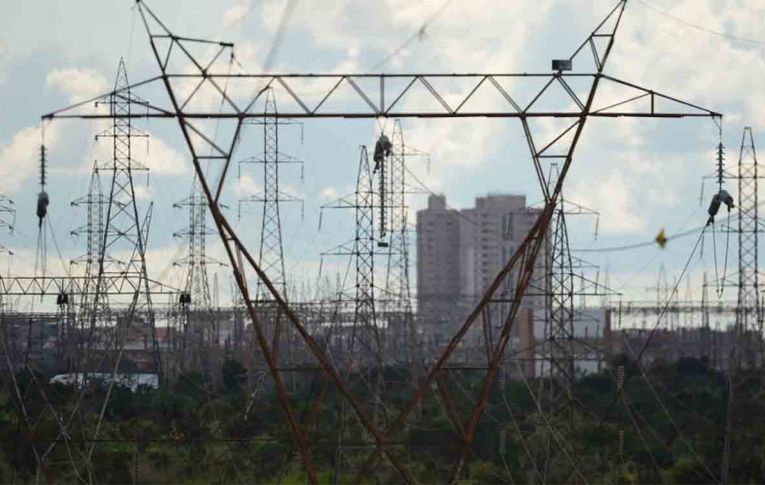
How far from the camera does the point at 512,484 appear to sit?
45.8m

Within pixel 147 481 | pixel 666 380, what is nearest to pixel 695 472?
pixel 147 481

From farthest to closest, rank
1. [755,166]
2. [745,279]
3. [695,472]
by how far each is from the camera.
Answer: [745,279], [755,166], [695,472]

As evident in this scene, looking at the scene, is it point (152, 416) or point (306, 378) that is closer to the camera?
point (152, 416)

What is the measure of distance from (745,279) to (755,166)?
19.7ft

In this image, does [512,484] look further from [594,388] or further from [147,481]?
[594,388]

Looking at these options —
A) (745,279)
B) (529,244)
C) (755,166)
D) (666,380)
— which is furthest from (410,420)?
(529,244)

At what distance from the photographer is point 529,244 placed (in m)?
29.1

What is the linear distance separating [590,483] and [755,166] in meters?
10.9

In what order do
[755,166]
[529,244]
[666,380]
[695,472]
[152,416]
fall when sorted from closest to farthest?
[529,244] → [695,472] → [755,166] → [152,416] → [666,380]

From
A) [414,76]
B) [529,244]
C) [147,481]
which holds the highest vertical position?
[414,76]

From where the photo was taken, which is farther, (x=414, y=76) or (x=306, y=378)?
(x=306, y=378)

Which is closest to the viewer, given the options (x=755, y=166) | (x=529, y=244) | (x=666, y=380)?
(x=529, y=244)

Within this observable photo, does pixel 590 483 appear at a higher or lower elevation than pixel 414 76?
lower

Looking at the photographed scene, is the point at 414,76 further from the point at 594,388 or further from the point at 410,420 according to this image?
the point at 594,388
